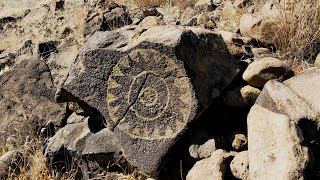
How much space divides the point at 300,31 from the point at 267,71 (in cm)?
65

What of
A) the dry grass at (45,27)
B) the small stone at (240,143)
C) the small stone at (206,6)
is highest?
the small stone at (206,6)

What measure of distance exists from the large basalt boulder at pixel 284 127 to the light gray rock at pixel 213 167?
0.26 metres

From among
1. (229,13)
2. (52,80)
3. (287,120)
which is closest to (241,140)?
(287,120)

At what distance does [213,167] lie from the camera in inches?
123

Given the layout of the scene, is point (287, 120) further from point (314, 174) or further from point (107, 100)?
point (107, 100)

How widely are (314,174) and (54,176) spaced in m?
2.10

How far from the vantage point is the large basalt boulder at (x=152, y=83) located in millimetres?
3408

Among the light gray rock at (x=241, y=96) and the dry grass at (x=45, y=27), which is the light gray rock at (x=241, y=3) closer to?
the light gray rock at (x=241, y=96)

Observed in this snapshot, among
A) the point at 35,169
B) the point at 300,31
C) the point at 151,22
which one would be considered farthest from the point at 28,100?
the point at 300,31

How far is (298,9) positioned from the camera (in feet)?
12.5

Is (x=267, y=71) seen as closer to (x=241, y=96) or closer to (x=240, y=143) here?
(x=241, y=96)

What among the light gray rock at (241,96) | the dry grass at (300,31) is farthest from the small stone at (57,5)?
the light gray rock at (241,96)

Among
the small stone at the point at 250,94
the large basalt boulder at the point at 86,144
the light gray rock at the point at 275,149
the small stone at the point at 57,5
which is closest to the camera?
the light gray rock at the point at 275,149

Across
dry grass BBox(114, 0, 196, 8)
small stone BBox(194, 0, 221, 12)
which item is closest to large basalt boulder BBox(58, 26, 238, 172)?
small stone BBox(194, 0, 221, 12)
